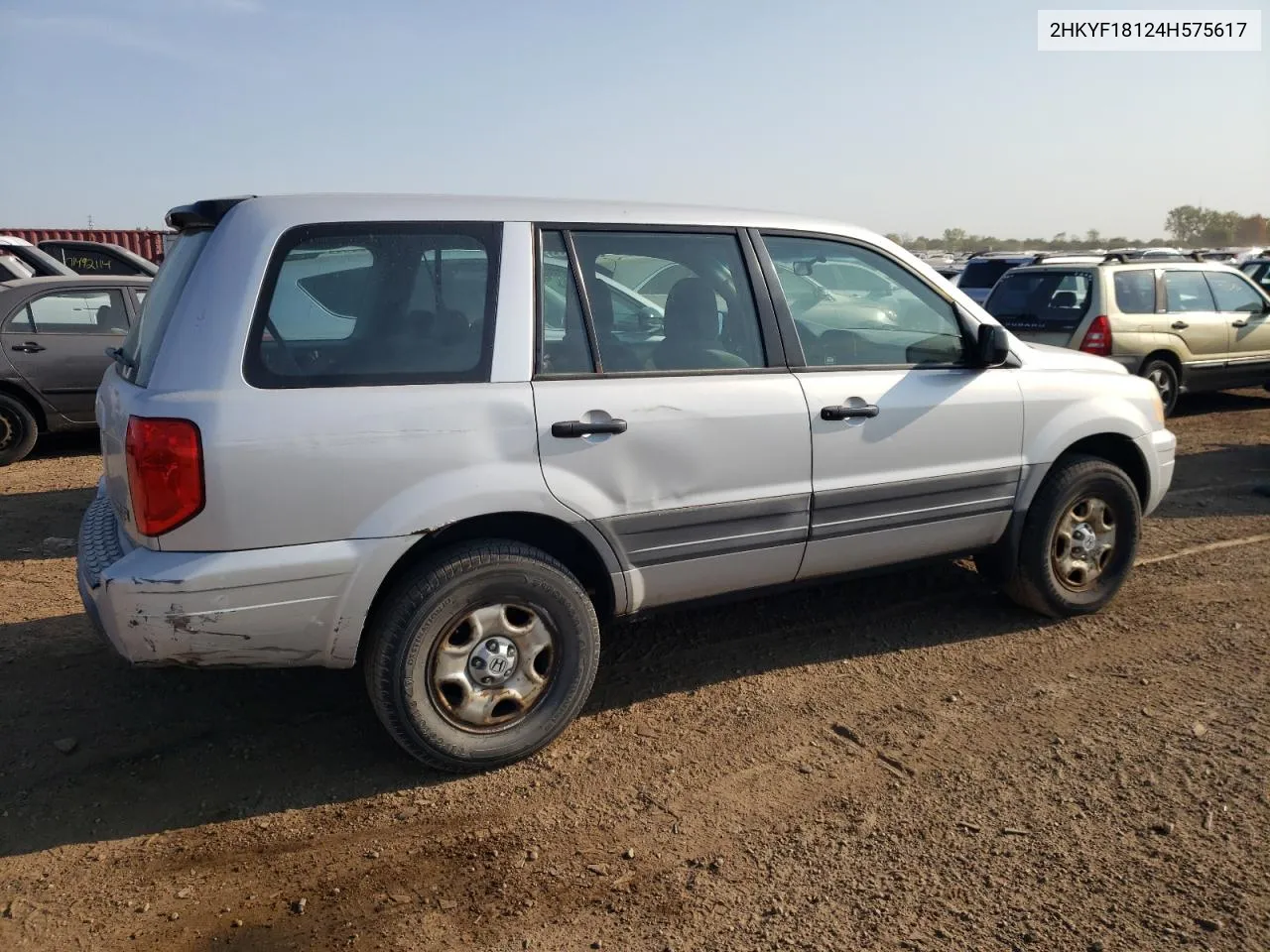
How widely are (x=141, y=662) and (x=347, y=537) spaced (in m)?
0.71

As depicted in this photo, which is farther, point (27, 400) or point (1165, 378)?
point (1165, 378)

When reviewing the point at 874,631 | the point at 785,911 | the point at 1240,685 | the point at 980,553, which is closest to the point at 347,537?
the point at 785,911

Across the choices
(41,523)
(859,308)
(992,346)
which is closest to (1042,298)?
(992,346)

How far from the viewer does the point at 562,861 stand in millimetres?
2963

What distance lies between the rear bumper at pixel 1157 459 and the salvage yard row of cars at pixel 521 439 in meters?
0.31

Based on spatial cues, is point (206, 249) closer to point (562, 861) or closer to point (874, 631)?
point (562, 861)

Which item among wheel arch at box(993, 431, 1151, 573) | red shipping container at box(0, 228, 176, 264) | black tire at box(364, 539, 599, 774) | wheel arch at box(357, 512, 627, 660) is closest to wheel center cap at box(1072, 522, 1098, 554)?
wheel arch at box(993, 431, 1151, 573)

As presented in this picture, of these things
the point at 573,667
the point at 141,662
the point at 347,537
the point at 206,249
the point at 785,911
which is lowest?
the point at 785,911

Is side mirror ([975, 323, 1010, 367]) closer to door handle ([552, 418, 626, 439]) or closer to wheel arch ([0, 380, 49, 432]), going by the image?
door handle ([552, 418, 626, 439])

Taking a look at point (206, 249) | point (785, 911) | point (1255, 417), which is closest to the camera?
point (785, 911)

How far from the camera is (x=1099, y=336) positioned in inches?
369

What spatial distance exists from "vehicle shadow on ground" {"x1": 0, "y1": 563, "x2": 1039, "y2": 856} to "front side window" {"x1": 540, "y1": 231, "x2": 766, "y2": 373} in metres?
1.08

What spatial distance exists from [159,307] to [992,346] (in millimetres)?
3195

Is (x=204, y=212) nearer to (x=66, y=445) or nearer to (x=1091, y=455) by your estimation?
(x=1091, y=455)
